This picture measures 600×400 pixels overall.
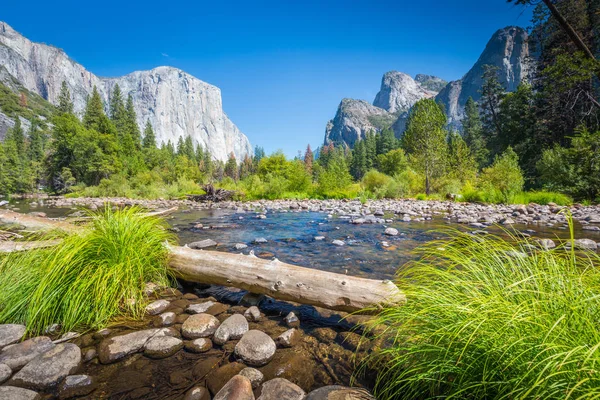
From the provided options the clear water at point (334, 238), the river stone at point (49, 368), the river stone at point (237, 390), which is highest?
the river stone at point (49, 368)

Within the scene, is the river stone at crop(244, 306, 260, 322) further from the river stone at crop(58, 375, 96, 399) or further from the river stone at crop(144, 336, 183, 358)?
the river stone at crop(58, 375, 96, 399)

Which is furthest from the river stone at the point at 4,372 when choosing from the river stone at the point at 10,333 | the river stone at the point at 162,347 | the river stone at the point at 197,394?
the river stone at the point at 197,394

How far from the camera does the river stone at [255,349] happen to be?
80.1 inches

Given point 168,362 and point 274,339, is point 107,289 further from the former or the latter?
point 274,339

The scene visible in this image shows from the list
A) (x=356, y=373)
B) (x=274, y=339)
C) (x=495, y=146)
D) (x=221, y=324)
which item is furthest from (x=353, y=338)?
(x=495, y=146)

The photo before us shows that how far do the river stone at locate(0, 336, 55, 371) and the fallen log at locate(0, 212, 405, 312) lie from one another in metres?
1.19

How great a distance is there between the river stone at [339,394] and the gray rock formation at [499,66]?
14929cm

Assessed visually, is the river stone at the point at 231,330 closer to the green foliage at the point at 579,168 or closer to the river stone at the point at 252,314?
the river stone at the point at 252,314

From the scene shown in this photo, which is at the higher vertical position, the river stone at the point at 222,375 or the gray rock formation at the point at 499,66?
the gray rock formation at the point at 499,66

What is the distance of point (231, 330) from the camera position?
2381 mm

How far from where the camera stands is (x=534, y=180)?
20.1 m

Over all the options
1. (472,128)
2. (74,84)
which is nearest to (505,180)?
(472,128)

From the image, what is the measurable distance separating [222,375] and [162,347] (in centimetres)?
65

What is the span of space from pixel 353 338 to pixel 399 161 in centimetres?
5029
